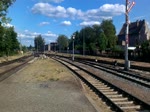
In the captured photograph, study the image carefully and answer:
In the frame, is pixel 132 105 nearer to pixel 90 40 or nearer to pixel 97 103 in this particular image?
pixel 97 103

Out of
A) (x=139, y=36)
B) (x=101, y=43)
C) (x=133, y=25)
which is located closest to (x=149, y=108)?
(x=101, y=43)

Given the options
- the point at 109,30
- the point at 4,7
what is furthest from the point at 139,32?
the point at 4,7

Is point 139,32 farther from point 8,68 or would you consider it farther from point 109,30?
point 8,68

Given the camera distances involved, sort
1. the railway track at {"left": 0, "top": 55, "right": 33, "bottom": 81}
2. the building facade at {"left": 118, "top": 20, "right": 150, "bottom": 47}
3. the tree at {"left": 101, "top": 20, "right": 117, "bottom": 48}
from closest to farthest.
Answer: the railway track at {"left": 0, "top": 55, "right": 33, "bottom": 81} < the building facade at {"left": 118, "top": 20, "right": 150, "bottom": 47} < the tree at {"left": 101, "top": 20, "right": 117, "bottom": 48}

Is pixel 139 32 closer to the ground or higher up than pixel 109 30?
closer to the ground

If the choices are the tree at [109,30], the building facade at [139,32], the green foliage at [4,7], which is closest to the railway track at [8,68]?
the green foliage at [4,7]

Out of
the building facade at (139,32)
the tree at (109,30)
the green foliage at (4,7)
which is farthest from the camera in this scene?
the tree at (109,30)

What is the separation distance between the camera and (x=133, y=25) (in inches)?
5704

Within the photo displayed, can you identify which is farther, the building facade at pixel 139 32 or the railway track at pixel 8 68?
the building facade at pixel 139 32

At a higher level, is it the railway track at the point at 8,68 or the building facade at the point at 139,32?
the building facade at the point at 139,32

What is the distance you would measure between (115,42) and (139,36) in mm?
25878

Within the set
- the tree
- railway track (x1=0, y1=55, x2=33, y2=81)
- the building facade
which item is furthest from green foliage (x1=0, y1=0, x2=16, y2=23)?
the tree

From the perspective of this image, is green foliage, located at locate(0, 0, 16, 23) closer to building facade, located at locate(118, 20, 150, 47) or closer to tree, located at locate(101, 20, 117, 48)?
building facade, located at locate(118, 20, 150, 47)

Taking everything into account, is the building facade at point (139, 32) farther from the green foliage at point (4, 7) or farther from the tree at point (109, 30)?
the green foliage at point (4, 7)
